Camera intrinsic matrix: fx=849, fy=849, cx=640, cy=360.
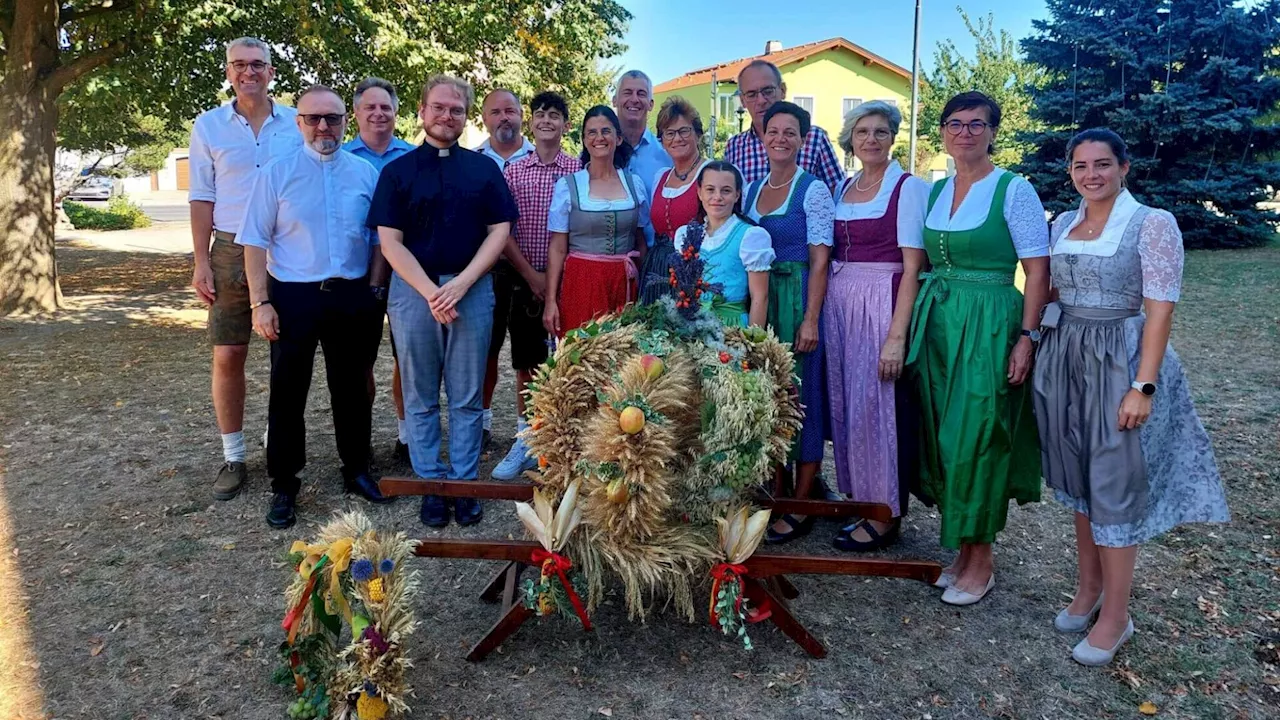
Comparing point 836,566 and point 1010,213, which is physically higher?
point 1010,213

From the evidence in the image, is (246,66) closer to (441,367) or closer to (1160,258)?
(441,367)

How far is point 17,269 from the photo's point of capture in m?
10.0

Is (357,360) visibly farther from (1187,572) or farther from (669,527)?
(1187,572)

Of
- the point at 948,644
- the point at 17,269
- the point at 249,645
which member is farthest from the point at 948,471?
the point at 17,269

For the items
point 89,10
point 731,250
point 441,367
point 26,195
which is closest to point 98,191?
point 26,195

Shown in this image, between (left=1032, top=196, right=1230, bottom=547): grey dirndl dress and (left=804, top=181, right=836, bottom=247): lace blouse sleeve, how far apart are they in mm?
944

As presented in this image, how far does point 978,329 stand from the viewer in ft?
10.9

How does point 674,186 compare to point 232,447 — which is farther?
point 232,447

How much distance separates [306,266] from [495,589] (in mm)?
1792

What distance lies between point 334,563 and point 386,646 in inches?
11.7

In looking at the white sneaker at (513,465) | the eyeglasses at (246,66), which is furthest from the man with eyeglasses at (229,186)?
the white sneaker at (513,465)

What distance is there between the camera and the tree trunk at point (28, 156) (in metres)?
9.46

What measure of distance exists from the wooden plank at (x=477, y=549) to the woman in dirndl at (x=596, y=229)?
147 cm

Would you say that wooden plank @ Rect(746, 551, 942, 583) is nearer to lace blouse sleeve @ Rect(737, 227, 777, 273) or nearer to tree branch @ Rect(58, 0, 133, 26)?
lace blouse sleeve @ Rect(737, 227, 777, 273)
